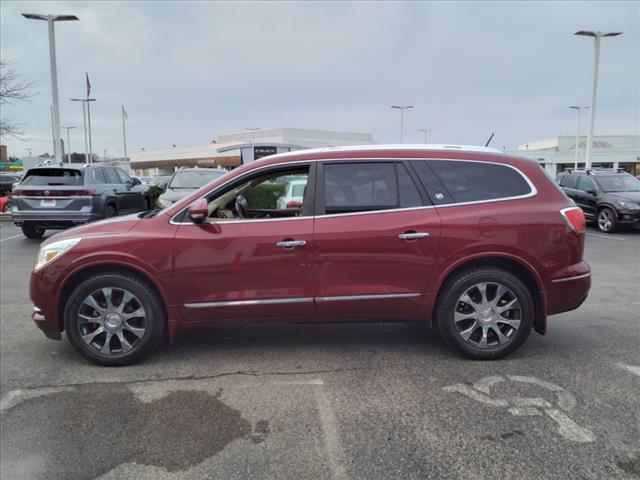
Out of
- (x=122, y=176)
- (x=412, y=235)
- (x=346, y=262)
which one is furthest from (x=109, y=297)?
(x=122, y=176)

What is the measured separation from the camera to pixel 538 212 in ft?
13.8

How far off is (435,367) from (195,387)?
6.22 feet

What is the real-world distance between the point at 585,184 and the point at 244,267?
44.5ft

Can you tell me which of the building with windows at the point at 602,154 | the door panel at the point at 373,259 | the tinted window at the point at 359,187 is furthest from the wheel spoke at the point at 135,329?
the building with windows at the point at 602,154

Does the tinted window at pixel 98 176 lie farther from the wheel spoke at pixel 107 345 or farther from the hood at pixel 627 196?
the hood at pixel 627 196

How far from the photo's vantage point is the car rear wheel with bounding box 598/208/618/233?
520 inches

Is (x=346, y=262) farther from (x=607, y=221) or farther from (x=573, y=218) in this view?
(x=607, y=221)

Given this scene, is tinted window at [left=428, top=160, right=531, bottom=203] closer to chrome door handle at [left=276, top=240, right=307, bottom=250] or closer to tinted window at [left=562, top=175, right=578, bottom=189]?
chrome door handle at [left=276, top=240, right=307, bottom=250]

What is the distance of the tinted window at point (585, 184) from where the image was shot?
1448 cm

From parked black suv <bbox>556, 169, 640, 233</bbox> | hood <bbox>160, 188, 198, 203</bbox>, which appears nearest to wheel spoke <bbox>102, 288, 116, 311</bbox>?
hood <bbox>160, 188, 198, 203</bbox>

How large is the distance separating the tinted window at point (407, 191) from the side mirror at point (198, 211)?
159 centimetres

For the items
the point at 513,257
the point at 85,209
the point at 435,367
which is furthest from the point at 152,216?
the point at 85,209

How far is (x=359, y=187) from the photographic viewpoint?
4262 mm

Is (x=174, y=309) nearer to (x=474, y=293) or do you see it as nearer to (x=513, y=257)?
(x=474, y=293)
